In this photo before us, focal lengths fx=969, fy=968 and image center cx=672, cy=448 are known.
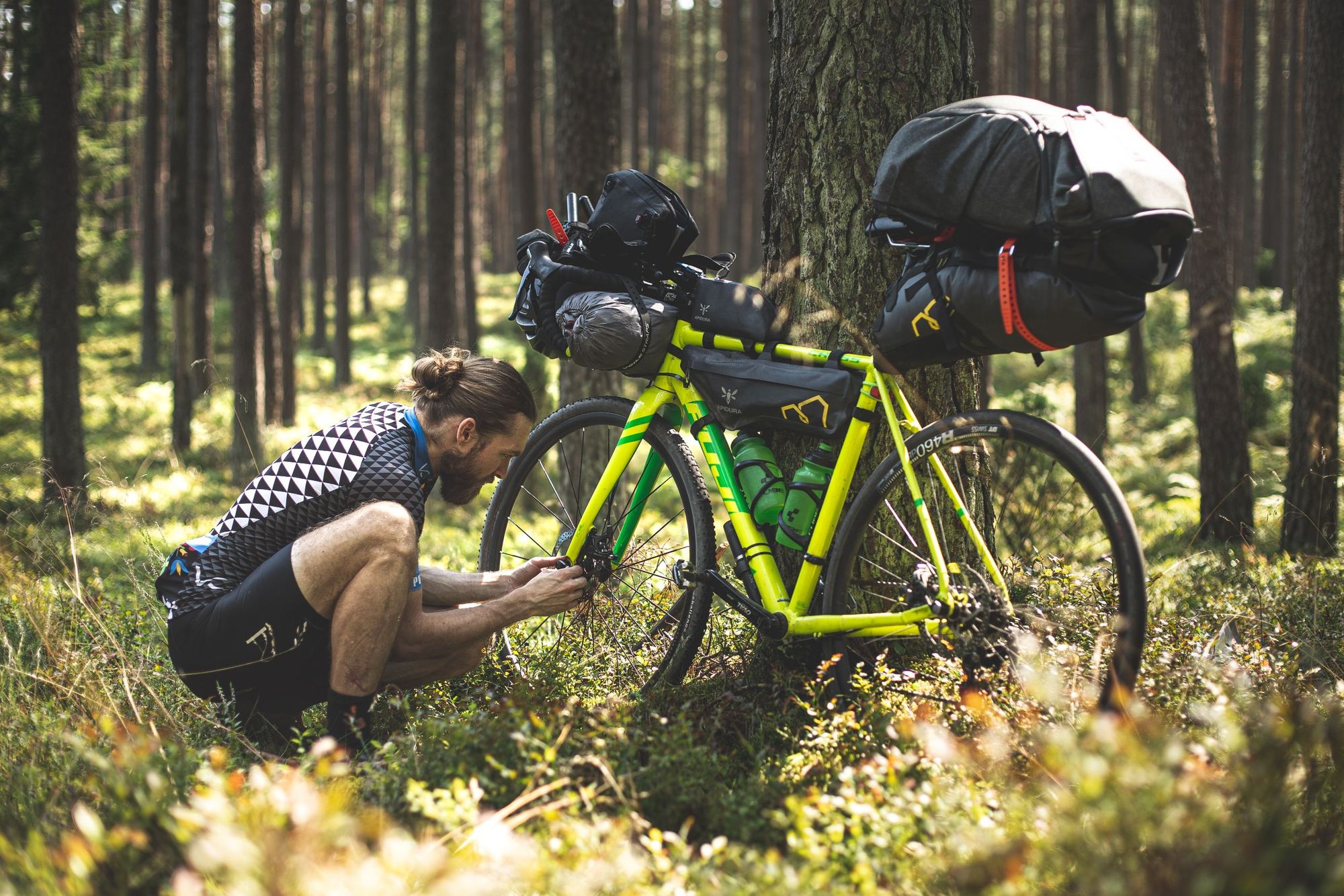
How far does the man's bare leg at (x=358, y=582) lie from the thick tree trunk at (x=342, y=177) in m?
17.0

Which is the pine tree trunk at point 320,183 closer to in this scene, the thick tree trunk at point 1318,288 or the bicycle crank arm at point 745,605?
the thick tree trunk at point 1318,288

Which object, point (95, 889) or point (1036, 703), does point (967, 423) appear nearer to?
point (1036, 703)

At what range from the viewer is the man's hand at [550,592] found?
3373mm

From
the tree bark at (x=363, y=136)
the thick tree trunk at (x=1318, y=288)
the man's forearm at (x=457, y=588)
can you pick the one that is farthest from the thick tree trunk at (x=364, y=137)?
the man's forearm at (x=457, y=588)

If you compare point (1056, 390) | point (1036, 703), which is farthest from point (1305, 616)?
point (1056, 390)

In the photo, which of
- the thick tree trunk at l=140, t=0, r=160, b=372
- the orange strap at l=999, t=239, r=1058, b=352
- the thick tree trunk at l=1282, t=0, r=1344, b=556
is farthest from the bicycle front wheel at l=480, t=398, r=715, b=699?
the thick tree trunk at l=140, t=0, r=160, b=372

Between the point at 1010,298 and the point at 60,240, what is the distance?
8.91m

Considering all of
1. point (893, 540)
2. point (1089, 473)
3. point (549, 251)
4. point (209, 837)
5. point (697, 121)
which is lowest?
point (209, 837)

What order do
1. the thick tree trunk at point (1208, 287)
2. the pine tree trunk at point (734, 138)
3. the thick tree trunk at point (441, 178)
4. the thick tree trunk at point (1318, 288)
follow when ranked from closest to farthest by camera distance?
the thick tree trunk at point (1318, 288) → the thick tree trunk at point (1208, 287) → the thick tree trunk at point (441, 178) → the pine tree trunk at point (734, 138)

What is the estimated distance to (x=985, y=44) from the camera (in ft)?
33.0

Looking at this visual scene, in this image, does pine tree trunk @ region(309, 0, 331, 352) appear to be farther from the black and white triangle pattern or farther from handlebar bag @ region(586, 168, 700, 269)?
the black and white triangle pattern

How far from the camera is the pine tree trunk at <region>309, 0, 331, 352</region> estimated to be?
2148 cm

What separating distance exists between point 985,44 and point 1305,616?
8.00 m

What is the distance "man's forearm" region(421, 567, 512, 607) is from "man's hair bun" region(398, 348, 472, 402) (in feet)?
2.39
